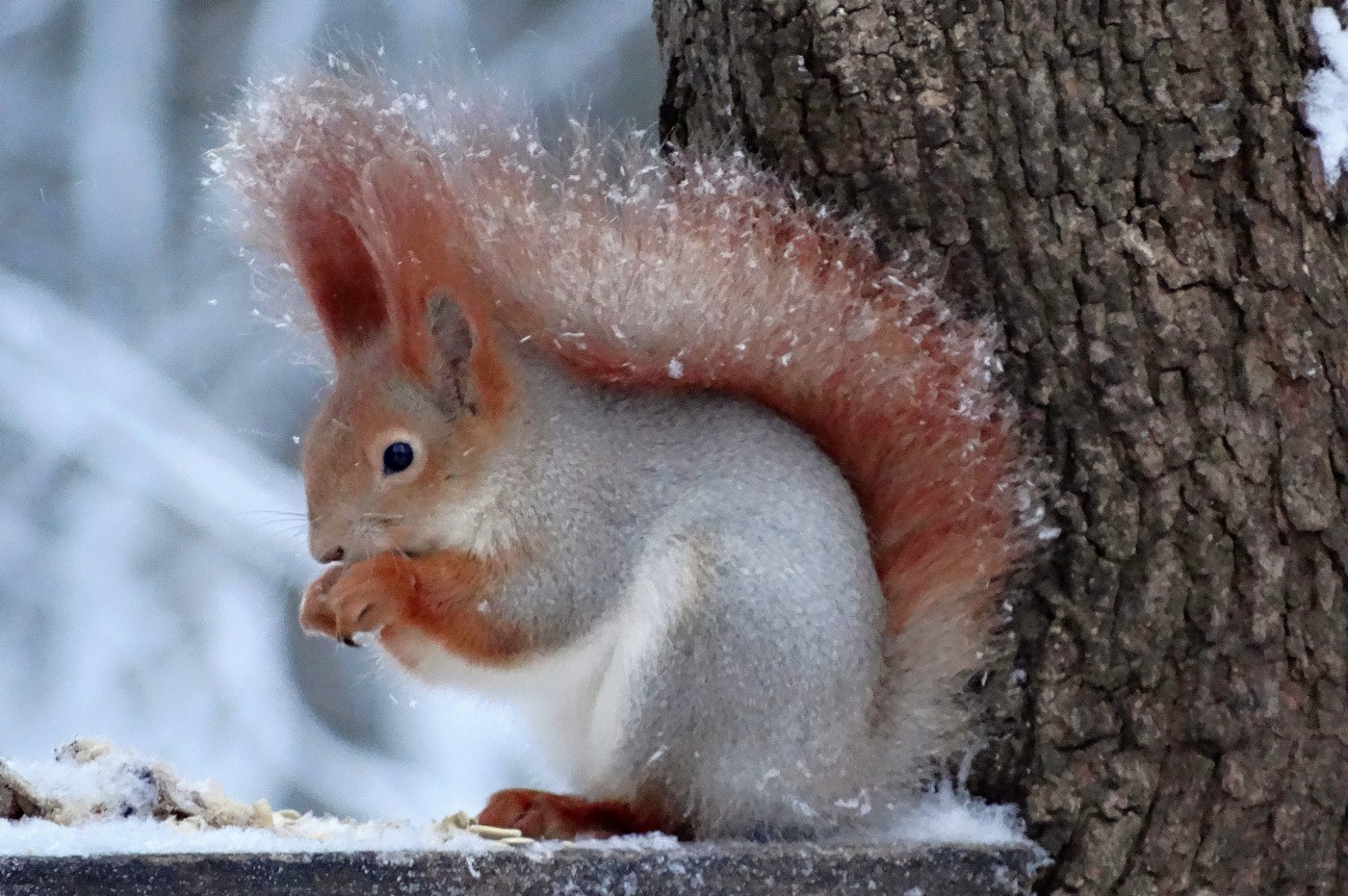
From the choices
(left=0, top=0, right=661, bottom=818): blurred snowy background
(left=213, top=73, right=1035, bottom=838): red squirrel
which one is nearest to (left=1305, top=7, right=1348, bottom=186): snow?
(left=213, top=73, right=1035, bottom=838): red squirrel

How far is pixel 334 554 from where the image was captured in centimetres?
133

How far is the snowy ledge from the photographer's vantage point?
1.02m

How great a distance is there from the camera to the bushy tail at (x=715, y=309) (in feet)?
4.26

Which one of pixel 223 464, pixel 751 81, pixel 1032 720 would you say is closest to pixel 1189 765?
pixel 1032 720

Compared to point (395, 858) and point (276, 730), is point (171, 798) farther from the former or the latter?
point (276, 730)

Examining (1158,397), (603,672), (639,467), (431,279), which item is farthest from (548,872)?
(1158,397)

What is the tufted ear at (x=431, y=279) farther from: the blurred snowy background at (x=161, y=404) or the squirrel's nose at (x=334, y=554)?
the blurred snowy background at (x=161, y=404)

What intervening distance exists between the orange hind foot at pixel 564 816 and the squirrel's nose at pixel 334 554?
8.7 inches

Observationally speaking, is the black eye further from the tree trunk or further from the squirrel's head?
the tree trunk

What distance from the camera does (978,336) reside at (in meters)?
1.36

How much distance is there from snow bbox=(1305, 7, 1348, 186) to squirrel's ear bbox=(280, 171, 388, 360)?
77 cm

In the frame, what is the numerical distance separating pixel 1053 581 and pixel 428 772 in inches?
51.7

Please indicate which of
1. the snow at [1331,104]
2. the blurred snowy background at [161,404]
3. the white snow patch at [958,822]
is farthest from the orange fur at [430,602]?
the blurred snowy background at [161,404]

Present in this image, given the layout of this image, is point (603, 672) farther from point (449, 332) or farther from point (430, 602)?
point (449, 332)
